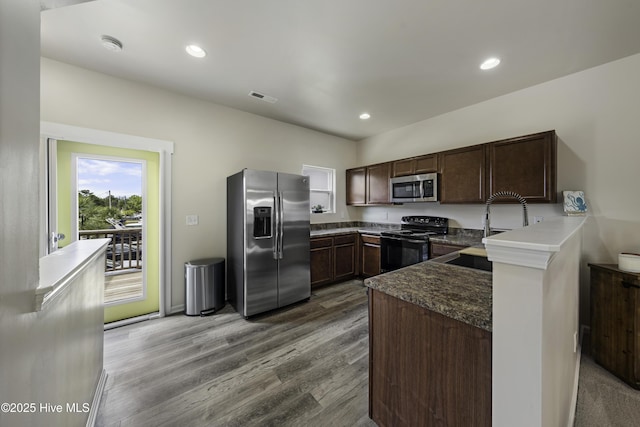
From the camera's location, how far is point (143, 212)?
2996 millimetres

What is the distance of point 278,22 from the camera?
71.7 inches

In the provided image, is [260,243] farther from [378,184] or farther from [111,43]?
[378,184]

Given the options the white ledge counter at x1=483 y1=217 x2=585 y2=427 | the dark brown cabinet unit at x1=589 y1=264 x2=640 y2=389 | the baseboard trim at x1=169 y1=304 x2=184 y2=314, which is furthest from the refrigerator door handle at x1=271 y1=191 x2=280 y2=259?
the dark brown cabinet unit at x1=589 y1=264 x2=640 y2=389

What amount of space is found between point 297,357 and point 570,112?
12.7ft

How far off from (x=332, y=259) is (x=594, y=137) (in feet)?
11.3

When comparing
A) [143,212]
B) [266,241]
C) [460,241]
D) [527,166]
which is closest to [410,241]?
[460,241]

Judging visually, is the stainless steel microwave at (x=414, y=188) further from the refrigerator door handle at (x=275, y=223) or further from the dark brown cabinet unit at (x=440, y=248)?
the refrigerator door handle at (x=275, y=223)

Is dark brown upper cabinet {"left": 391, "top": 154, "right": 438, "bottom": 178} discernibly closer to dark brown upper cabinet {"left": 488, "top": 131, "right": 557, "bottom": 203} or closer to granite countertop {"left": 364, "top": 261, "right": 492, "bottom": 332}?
dark brown upper cabinet {"left": 488, "top": 131, "right": 557, "bottom": 203}

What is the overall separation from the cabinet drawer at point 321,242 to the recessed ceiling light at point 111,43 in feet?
9.78

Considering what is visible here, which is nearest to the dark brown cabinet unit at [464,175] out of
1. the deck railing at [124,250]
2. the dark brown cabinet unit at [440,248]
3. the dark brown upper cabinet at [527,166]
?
the dark brown upper cabinet at [527,166]

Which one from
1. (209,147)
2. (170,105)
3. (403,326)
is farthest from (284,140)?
(403,326)

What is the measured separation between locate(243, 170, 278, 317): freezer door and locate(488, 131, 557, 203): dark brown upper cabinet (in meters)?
2.74

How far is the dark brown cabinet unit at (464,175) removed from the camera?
2930 millimetres

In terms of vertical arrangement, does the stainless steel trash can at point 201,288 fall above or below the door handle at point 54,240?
below
